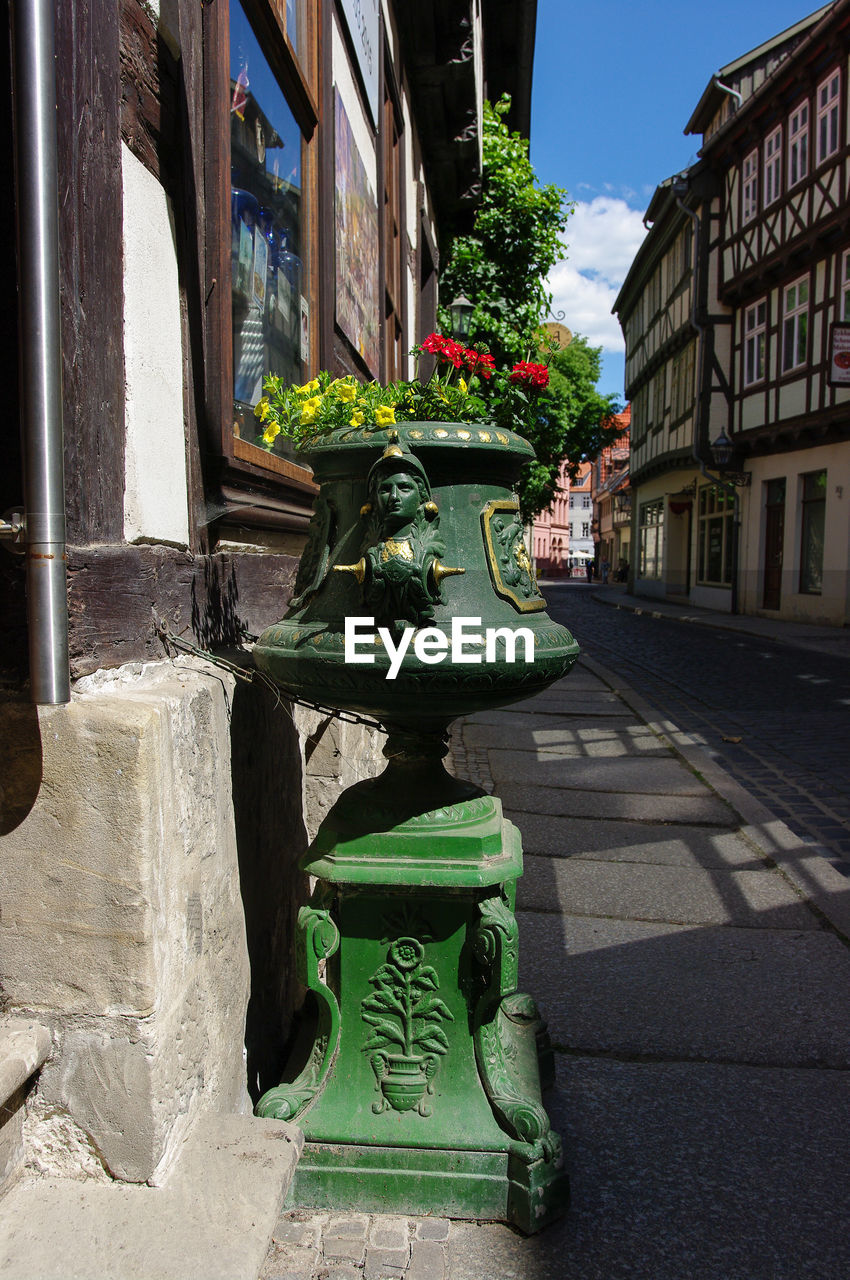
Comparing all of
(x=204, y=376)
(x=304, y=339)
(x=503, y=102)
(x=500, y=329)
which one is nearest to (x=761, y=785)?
(x=304, y=339)

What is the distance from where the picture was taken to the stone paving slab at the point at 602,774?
5637mm

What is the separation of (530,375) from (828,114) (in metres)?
17.9

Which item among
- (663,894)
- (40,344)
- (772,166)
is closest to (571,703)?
(663,894)

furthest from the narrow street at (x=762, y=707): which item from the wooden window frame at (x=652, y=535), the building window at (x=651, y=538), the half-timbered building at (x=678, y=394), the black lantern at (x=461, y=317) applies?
the building window at (x=651, y=538)

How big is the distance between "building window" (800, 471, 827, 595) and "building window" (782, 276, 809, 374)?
225 cm

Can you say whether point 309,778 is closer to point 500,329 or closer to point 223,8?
point 223,8

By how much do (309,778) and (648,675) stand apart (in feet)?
26.6

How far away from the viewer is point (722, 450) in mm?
20375

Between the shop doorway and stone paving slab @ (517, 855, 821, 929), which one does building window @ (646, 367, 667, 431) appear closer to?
the shop doorway

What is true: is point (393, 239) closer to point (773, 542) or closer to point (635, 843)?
point (635, 843)

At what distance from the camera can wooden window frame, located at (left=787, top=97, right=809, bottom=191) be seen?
695 inches

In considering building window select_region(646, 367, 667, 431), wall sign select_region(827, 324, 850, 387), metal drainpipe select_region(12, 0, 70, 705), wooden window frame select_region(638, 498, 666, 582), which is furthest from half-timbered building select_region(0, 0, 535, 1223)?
wooden window frame select_region(638, 498, 666, 582)

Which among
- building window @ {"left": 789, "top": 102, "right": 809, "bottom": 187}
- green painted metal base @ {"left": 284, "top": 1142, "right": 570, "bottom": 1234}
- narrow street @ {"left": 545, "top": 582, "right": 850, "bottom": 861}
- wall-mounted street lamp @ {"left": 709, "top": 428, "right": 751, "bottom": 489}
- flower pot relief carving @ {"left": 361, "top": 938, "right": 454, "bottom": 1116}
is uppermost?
building window @ {"left": 789, "top": 102, "right": 809, "bottom": 187}

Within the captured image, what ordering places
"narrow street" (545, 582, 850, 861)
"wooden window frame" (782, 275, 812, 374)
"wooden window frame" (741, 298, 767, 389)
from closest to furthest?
"narrow street" (545, 582, 850, 861), "wooden window frame" (782, 275, 812, 374), "wooden window frame" (741, 298, 767, 389)
